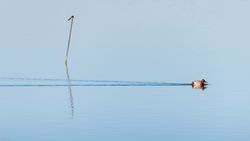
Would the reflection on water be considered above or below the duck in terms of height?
above

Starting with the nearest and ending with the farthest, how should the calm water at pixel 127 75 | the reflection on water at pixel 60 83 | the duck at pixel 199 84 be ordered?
the calm water at pixel 127 75
the duck at pixel 199 84
the reflection on water at pixel 60 83

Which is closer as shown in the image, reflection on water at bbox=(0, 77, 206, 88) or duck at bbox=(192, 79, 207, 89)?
duck at bbox=(192, 79, 207, 89)

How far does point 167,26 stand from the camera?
109 m

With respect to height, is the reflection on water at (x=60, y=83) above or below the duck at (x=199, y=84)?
above

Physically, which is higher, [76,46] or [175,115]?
[76,46]

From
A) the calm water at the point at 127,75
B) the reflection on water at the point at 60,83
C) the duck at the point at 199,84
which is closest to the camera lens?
the calm water at the point at 127,75

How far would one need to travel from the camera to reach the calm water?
47.2 meters

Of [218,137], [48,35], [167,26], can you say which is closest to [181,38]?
[167,26]

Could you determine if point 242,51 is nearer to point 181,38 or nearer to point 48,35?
point 181,38

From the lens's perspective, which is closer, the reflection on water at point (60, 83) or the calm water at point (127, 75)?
the calm water at point (127, 75)

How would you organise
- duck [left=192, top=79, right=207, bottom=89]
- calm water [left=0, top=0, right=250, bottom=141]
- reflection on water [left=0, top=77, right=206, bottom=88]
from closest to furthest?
1. calm water [left=0, top=0, right=250, bottom=141]
2. duck [left=192, top=79, right=207, bottom=89]
3. reflection on water [left=0, top=77, right=206, bottom=88]

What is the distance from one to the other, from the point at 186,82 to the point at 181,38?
29027 millimetres

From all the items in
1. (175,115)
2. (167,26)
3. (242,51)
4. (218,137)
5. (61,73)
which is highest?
(167,26)

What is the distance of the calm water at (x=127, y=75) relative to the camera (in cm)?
4725
